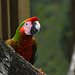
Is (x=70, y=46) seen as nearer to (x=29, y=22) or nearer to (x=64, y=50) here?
(x=64, y=50)

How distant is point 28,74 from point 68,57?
2978mm

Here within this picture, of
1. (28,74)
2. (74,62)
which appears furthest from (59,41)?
(28,74)

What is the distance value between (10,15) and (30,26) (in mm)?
99

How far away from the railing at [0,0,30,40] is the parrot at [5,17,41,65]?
0.03 metres

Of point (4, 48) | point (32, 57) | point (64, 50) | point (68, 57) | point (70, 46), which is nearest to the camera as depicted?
point (4, 48)

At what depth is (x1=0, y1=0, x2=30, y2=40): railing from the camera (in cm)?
71

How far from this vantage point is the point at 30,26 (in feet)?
2.52

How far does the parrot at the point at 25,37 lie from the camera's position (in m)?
0.75

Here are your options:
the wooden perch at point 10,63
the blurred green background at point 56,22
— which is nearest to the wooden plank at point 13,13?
the wooden perch at point 10,63

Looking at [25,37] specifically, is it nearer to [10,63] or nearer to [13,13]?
[13,13]

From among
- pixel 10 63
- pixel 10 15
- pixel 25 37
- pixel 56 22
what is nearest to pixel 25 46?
pixel 25 37

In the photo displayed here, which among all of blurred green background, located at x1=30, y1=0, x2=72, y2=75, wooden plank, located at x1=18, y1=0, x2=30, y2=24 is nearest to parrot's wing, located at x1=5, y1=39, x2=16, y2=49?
wooden plank, located at x1=18, y1=0, x2=30, y2=24

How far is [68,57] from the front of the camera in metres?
3.39

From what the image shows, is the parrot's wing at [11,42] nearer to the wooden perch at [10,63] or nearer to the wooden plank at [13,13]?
the wooden plank at [13,13]
